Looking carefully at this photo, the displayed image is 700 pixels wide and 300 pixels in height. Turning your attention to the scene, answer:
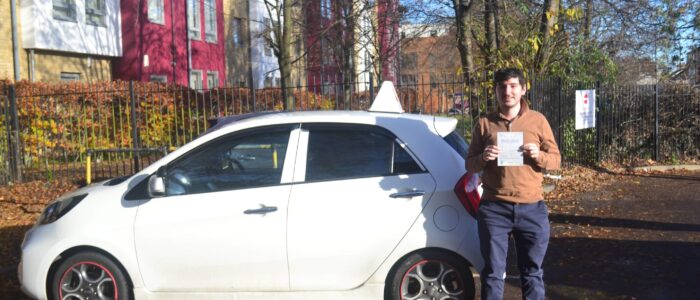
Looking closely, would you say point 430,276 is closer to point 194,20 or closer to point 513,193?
point 513,193

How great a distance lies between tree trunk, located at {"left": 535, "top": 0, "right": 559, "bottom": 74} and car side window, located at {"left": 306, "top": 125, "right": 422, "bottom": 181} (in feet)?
28.8

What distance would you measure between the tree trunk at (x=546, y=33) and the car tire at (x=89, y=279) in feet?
33.3

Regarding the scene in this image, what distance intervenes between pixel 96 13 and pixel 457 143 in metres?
18.0

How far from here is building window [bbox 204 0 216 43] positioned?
1043 inches

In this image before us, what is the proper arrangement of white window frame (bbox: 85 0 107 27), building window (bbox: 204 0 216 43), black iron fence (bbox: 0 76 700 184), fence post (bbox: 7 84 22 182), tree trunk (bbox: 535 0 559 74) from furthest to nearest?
1. building window (bbox: 204 0 216 43)
2. white window frame (bbox: 85 0 107 27)
3. tree trunk (bbox: 535 0 559 74)
4. black iron fence (bbox: 0 76 700 184)
5. fence post (bbox: 7 84 22 182)

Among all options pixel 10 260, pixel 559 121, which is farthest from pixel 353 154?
pixel 559 121

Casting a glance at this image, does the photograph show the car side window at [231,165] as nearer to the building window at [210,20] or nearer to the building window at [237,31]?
the building window at [210,20]

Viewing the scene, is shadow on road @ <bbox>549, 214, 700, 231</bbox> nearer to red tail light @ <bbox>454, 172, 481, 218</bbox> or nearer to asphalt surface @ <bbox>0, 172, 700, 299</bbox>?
asphalt surface @ <bbox>0, 172, 700, 299</bbox>

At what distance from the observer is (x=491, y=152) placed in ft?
13.0

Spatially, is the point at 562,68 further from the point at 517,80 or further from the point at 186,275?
the point at 186,275

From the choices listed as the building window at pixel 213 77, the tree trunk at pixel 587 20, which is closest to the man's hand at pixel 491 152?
the tree trunk at pixel 587 20

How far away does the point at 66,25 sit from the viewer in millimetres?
18484

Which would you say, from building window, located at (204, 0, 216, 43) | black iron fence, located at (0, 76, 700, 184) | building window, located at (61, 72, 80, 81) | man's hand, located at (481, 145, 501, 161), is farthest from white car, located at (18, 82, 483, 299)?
building window, located at (204, 0, 216, 43)

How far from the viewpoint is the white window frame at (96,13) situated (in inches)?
768
